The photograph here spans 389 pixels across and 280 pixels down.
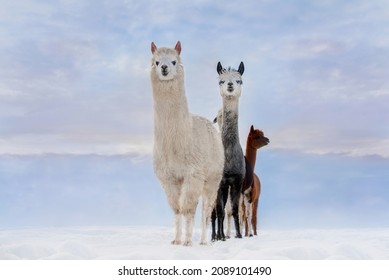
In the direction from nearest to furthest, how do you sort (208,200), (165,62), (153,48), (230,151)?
(165,62) < (153,48) < (208,200) < (230,151)

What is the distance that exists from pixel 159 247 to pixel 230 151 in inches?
102

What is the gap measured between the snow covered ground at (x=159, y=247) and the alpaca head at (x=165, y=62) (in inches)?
98.9

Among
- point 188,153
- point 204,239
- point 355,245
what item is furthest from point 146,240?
point 355,245

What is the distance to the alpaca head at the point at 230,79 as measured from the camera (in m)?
10.4

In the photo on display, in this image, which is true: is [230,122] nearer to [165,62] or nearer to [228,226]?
[228,226]

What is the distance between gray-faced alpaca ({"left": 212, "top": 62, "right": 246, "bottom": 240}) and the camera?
1033 cm

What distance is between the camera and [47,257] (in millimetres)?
8234

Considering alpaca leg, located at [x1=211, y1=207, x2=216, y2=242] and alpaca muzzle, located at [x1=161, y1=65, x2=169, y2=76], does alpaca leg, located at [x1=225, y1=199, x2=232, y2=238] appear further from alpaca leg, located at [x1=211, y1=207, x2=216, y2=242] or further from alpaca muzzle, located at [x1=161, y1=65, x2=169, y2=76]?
alpaca muzzle, located at [x1=161, y1=65, x2=169, y2=76]

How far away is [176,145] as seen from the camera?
898cm

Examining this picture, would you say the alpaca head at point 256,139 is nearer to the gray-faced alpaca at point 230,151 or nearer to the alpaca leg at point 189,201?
the gray-faced alpaca at point 230,151

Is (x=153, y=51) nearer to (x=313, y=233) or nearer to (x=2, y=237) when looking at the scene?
(x=2, y=237)

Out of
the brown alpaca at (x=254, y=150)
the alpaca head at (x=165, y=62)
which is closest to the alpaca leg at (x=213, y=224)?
the brown alpaca at (x=254, y=150)

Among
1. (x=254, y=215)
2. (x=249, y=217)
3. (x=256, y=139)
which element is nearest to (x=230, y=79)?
(x=256, y=139)

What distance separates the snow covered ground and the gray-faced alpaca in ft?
1.71
